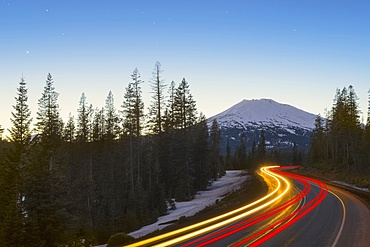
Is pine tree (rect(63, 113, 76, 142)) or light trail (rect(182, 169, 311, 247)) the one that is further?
pine tree (rect(63, 113, 76, 142))

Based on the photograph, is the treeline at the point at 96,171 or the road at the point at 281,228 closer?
the road at the point at 281,228

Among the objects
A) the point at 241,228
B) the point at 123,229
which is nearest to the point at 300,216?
the point at 241,228

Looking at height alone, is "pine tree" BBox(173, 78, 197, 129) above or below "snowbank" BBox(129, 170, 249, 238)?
above

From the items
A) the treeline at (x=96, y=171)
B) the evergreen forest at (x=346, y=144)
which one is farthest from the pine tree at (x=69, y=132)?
the evergreen forest at (x=346, y=144)

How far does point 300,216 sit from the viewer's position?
21234 millimetres

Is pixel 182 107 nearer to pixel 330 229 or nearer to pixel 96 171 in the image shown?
pixel 96 171

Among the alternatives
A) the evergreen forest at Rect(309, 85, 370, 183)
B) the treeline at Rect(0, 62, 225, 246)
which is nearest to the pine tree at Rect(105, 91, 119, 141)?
the treeline at Rect(0, 62, 225, 246)

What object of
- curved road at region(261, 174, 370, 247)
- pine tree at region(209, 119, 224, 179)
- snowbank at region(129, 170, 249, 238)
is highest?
pine tree at region(209, 119, 224, 179)

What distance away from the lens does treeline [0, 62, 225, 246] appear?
24500 mm

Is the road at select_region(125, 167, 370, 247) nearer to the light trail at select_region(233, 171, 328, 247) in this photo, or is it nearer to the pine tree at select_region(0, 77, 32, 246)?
the light trail at select_region(233, 171, 328, 247)

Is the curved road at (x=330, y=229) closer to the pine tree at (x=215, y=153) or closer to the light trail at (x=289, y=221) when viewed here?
the light trail at (x=289, y=221)

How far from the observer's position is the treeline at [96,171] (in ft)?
80.4

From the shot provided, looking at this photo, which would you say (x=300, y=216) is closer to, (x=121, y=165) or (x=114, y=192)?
(x=114, y=192)

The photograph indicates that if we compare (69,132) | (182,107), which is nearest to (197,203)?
(182,107)
